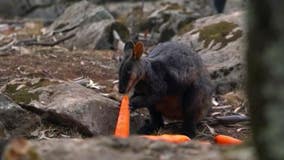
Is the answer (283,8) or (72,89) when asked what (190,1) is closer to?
(72,89)

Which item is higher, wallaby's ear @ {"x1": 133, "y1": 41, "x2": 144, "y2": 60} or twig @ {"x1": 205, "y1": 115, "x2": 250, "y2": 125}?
wallaby's ear @ {"x1": 133, "y1": 41, "x2": 144, "y2": 60}

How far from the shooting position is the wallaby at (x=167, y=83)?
23.3 ft

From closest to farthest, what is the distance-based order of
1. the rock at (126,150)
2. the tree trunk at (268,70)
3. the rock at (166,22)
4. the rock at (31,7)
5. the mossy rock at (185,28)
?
the tree trunk at (268,70) < the rock at (126,150) < the mossy rock at (185,28) < the rock at (166,22) < the rock at (31,7)

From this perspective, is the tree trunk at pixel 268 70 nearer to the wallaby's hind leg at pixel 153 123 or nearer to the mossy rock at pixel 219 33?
the wallaby's hind leg at pixel 153 123

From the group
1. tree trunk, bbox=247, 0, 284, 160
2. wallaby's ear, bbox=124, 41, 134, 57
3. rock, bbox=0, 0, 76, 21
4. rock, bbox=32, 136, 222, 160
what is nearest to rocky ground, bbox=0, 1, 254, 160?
rock, bbox=32, 136, 222, 160

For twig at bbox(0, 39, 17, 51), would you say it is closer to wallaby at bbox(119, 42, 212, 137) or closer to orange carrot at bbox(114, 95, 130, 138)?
wallaby at bbox(119, 42, 212, 137)

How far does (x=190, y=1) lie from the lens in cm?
1784

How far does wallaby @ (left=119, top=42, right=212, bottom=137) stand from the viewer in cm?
711

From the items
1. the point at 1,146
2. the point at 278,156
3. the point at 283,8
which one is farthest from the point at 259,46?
the point at 1,146

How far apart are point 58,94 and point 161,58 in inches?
47.9

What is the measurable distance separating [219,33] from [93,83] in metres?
2.85

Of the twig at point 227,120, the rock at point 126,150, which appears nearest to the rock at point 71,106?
the twig at point 227,120

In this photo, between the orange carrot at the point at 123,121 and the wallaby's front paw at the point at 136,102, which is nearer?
the orange carrot at the point at 123,121

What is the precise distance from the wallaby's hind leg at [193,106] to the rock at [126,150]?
4.26m
